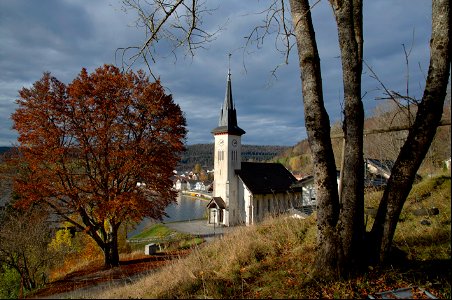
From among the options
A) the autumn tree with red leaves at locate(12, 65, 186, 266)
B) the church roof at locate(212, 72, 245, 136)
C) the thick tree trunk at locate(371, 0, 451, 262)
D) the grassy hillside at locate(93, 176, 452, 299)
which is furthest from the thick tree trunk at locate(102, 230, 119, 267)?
the church roof at locate(212, 72, 245, 136)

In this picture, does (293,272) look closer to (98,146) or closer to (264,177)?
(98,146)

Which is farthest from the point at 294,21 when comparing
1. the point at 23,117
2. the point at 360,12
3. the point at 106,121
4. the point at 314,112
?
the point at 23,117

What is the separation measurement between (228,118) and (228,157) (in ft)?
16.5

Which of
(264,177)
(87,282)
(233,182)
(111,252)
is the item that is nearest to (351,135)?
(87,282)

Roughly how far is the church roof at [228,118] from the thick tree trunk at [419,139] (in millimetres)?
37255

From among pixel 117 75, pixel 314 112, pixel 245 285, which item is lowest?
pixel 245 285

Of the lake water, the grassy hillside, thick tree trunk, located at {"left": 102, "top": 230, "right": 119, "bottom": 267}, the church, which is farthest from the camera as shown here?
the lake water

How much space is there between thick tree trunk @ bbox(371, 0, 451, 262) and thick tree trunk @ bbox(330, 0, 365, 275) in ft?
0.84

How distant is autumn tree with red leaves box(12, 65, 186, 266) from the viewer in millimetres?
13820

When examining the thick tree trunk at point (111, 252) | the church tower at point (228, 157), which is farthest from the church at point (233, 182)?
the thick tree trunk at point (111, 252)

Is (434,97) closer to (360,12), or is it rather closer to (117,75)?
(360,12)

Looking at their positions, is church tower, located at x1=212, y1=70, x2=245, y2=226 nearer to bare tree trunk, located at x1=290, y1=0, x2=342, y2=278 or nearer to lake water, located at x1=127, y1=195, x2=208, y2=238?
lake water, located at x1=127, y1=195, x2=208, y2=238

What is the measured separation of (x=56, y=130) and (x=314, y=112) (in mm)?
12831

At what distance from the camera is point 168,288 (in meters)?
3.54
